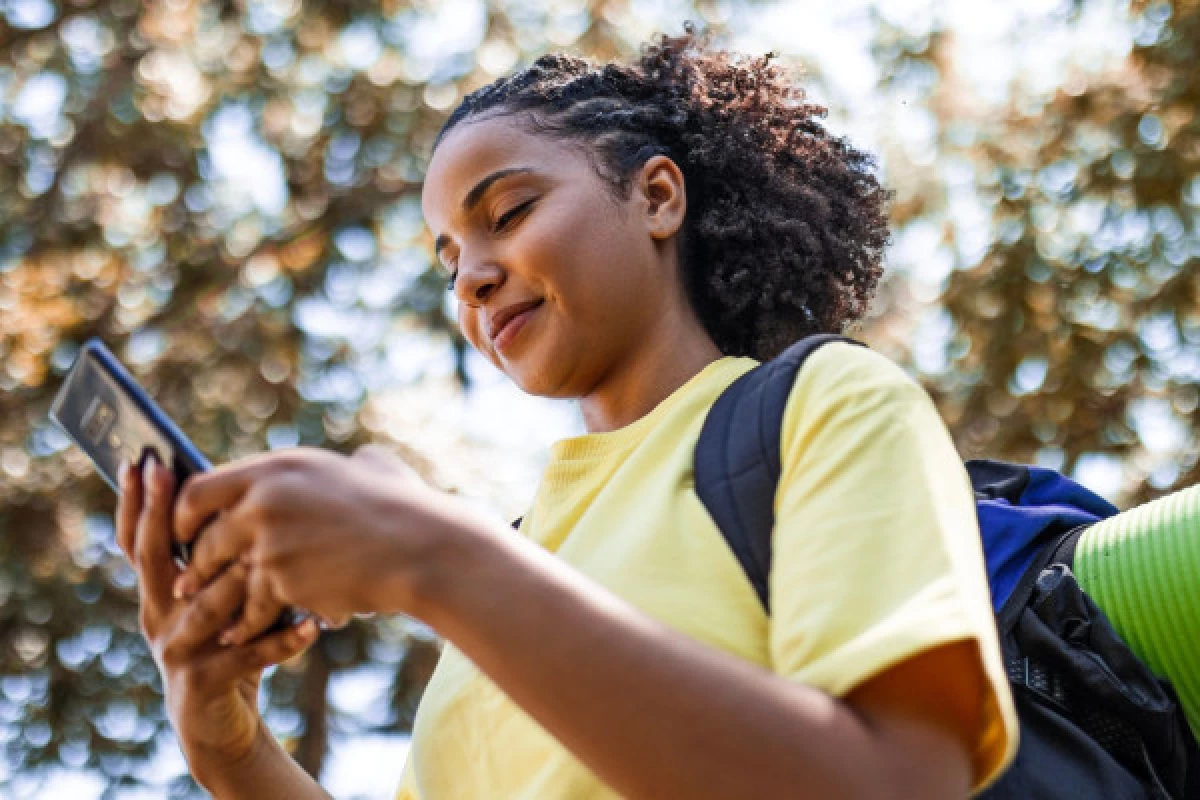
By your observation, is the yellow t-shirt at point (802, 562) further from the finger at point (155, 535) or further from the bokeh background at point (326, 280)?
the bokeh background at point (326, 280)

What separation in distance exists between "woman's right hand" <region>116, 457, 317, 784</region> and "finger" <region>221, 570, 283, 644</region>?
0.03 ft

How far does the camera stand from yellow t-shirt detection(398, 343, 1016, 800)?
130cm

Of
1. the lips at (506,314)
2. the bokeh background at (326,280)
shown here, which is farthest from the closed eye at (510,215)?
the bokeh background at (326,280)

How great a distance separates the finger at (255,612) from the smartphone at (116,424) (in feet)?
0.07

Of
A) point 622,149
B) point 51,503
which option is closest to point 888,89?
point 51,503

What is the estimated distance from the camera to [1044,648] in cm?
180

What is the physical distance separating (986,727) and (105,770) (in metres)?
8.20

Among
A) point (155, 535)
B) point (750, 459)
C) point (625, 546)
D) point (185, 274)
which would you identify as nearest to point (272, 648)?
point (155, 535)

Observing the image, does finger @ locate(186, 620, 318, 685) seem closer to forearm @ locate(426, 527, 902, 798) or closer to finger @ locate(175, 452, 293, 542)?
finger @ locate(175, 452, 293, 542)

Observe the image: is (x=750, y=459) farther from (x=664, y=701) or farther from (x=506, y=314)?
(x=506, y=314)

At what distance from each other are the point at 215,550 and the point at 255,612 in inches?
2.9

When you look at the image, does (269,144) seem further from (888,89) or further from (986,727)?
(986,727)

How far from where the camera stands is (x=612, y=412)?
216cm

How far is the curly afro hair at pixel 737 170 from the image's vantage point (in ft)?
7.52
